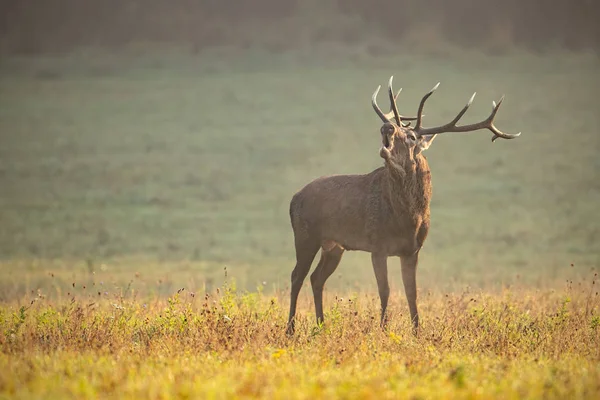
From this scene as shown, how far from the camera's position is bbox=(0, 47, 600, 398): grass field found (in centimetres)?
988

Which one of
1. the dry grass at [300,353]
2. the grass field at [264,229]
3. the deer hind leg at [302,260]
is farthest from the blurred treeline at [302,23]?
the dry grass at [300,353]

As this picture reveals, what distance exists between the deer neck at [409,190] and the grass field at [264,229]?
123 centimetres

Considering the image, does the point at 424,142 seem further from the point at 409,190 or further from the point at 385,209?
the point at 385,209

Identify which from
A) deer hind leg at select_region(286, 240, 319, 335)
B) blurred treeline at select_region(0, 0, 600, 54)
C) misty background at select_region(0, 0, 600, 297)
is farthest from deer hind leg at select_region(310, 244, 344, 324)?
blurred treeline at select_region(0, 0, 600, 54)

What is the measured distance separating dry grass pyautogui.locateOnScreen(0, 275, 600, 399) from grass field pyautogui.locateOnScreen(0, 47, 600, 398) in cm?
4

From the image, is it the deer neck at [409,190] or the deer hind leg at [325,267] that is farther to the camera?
the deer hind leg at [325,267]

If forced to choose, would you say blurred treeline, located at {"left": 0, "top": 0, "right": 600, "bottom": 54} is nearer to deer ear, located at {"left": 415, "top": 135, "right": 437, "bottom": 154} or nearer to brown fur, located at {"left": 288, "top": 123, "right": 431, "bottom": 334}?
brown fur, located at {"left": 288, "top": 123, "right": 431, "bottom": 334}

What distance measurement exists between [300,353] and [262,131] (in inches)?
1538

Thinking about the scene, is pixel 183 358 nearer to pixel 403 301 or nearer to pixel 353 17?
pixel 403 301

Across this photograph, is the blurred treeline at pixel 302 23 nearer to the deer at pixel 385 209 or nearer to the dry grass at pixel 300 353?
the deer at pixel 385 209

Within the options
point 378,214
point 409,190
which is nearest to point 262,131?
point 378,214

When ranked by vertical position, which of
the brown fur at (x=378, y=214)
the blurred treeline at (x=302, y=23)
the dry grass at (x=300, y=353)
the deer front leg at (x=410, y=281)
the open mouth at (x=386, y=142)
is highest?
the blurred treeline at (x=302, y=23)

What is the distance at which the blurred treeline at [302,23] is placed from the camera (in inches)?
2456

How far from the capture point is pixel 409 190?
12.8 meters
